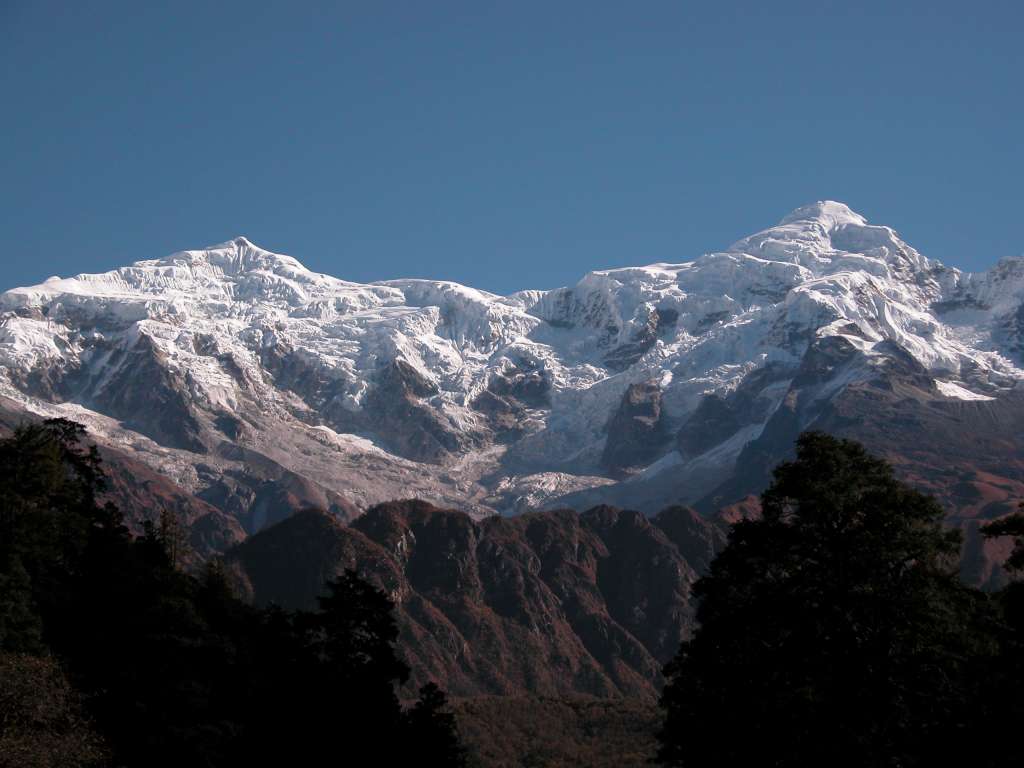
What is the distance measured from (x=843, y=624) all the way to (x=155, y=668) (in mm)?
36002

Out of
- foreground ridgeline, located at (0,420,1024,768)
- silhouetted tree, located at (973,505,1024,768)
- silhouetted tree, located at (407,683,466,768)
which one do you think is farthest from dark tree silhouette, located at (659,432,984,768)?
silhouetted tree, located at (407,683,466,768)

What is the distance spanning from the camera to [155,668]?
73.0 meters

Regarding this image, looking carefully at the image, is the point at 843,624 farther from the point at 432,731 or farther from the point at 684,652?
the point at 432,731

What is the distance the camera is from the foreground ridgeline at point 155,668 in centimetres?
6700

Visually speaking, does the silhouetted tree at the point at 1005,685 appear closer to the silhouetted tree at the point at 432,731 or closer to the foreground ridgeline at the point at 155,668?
the foreground ridgeline at the point at 155,668

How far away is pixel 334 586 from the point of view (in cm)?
8012

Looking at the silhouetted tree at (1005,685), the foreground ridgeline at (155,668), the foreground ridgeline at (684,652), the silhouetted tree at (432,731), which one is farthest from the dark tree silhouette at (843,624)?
the silhouetted tree at (432,731)

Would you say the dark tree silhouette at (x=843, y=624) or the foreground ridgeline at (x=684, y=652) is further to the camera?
the foreground ridgeline at (x=684, y=652)

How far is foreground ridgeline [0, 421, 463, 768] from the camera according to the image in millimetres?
67000

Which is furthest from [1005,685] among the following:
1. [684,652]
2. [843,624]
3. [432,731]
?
[432,731]

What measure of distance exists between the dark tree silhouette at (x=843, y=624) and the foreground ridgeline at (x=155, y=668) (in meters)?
23.8

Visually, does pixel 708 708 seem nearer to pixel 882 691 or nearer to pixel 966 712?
pixel 882 691

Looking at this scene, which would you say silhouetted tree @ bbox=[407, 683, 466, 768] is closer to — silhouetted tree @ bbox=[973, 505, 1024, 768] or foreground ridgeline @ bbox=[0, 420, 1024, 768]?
foreground ridgeline @ bbox=[0, 420, 1024, 768]

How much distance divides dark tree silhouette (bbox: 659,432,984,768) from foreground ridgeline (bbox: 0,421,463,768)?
23.8m
